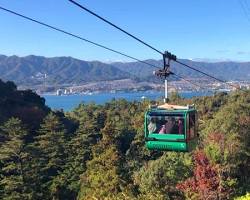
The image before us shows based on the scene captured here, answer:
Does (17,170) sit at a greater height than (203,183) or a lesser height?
greater

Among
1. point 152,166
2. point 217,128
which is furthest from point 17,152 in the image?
point 217,128

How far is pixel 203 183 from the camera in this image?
38.6m

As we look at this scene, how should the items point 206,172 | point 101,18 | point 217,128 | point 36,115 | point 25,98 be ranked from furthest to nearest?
point 25,98
point 36,115
point 217,128
point 206,172
point 101,18

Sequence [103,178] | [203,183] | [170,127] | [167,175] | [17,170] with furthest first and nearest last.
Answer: [167,175]
[17,170]
[203,183]
[103,178]
[170,127]

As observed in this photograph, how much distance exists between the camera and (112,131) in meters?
44.0

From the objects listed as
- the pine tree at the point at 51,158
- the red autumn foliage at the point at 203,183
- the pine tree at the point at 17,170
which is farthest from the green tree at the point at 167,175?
the pine tree at the point at 17,170

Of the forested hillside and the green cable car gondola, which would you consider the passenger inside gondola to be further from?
the forested hillside

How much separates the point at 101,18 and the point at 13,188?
30070mm

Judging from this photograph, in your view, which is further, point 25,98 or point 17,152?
point 25,98

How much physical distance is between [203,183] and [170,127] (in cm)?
2223

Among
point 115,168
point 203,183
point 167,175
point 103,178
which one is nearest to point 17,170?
point 103,178

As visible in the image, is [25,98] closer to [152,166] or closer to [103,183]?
[152,166]

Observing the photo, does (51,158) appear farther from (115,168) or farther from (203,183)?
(203,183)

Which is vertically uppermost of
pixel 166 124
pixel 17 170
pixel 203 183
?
pixel 166 124
